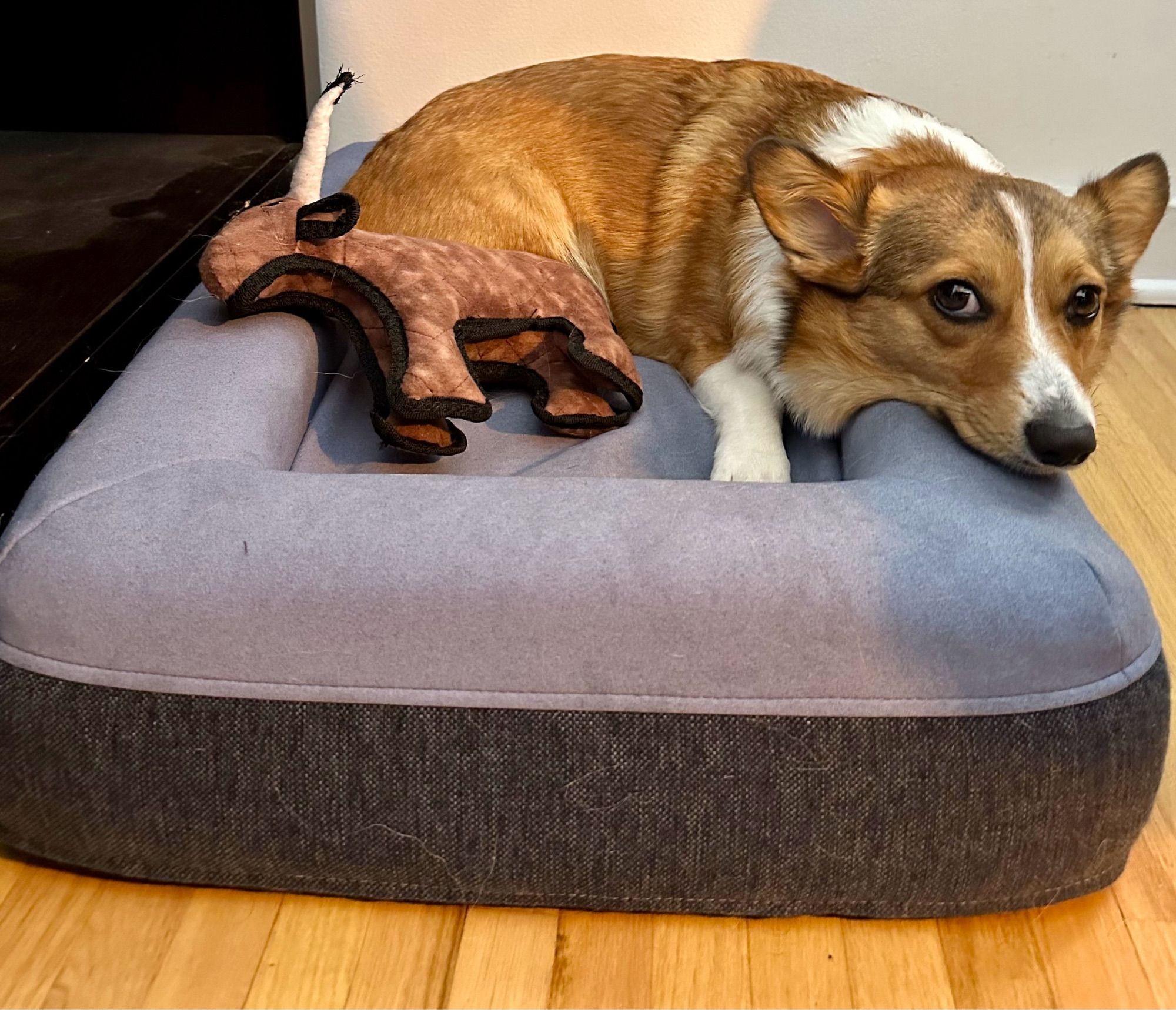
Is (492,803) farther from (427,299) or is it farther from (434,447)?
(427,299)

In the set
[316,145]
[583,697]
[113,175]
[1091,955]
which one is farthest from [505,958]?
[113,175]

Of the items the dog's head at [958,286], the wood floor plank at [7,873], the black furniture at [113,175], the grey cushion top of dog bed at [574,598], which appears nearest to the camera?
the grey cushion top of dog bed at [574,598]

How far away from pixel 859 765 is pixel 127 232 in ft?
6.34

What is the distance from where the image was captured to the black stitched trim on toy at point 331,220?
1.87m

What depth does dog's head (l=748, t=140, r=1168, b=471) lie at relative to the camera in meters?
1.63

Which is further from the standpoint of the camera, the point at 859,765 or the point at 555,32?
the point at 555,32

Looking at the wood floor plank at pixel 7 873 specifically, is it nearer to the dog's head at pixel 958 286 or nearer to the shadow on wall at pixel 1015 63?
the dog's head at pixel 958 286

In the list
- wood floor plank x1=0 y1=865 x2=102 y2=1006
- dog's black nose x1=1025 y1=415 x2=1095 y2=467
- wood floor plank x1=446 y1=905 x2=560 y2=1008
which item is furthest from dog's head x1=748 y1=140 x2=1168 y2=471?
wood floor plank x1=0 y1=865 x2=102 y2=1006

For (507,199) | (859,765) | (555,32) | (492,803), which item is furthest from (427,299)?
(555,32)

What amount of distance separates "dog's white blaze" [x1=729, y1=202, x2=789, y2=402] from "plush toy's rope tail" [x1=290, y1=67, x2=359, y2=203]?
81 centimetres

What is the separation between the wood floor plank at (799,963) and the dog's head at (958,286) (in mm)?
733

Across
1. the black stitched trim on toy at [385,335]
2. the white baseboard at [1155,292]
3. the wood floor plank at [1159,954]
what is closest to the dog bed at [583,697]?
the wood floor plank at [1159,954]

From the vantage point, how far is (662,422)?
210cm

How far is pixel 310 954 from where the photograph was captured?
4.74ft
